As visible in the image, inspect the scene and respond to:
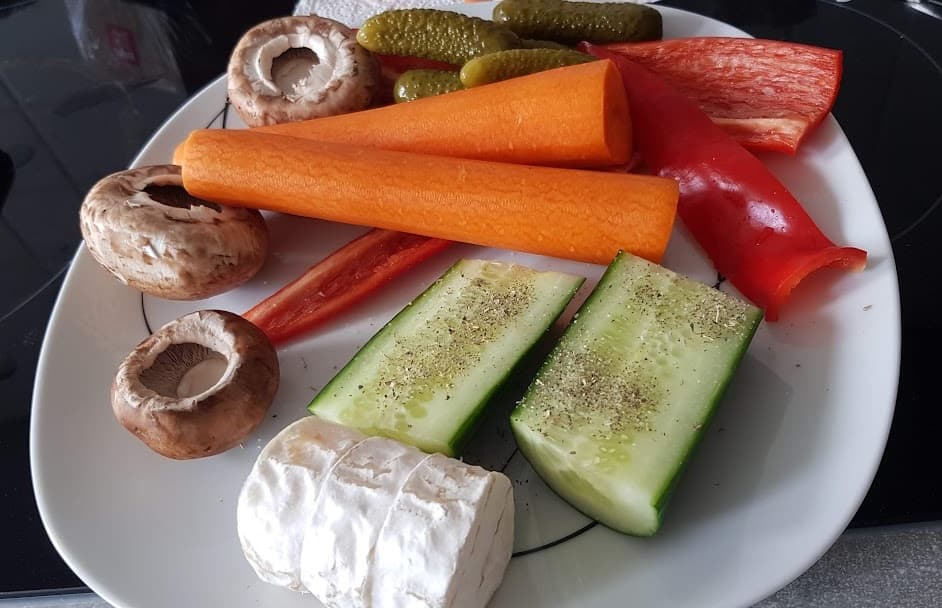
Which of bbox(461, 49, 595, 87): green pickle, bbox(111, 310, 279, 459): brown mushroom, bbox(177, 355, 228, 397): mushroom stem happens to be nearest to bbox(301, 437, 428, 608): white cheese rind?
bbox(111, 310, 279, 459): brown mushroom

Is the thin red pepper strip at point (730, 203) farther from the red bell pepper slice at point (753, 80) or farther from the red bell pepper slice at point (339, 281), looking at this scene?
the red bell pepper slice at point (339, 281)

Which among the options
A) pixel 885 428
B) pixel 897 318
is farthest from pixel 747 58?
pixel 885 428

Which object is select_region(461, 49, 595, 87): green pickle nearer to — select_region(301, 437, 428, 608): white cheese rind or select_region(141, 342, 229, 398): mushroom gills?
select_region(141, 342, 229, 398): mushroom gills

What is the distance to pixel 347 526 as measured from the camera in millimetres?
908

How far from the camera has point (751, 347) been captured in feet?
3.82

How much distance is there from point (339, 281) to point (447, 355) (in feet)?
1.11

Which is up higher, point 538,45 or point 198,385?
point 538,45

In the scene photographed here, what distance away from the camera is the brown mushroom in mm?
1102

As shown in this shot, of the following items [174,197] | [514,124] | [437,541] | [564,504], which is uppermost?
[514,124]

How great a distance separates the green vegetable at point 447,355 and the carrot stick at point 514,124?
0.91ft

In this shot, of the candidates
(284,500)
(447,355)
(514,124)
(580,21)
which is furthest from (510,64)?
(284,500)

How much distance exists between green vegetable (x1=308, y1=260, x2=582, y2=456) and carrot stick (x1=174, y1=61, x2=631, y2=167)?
0.91 feet

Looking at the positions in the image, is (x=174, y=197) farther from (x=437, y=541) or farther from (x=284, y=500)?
(x=437, y=541)

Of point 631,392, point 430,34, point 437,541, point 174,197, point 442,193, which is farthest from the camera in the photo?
point 430,34
